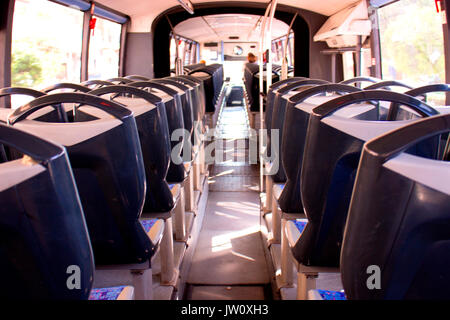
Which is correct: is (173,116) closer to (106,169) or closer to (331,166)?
(106,169)

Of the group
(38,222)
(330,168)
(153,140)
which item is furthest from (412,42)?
(38,222)

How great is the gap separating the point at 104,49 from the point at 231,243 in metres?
4.34

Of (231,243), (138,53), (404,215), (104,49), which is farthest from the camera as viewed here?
(138,53)

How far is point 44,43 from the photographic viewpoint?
4.14 metres

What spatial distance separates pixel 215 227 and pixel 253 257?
2.38 feet

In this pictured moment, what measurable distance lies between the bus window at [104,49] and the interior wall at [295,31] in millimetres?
862

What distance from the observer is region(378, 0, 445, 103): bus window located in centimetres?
336

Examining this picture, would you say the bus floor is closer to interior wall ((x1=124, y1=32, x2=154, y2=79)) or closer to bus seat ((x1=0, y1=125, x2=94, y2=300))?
bus seat ((x1=0, y1=125, x2=94, y2=300))

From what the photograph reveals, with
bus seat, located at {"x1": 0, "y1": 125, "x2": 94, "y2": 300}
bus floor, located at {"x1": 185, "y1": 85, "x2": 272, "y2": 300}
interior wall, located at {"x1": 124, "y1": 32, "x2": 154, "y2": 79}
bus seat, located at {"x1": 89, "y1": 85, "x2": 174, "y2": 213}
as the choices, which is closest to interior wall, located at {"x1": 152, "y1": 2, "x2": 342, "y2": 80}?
interior wall, located at {"x1": 124, "y1": 32, "x2": 154, "y2": 79}

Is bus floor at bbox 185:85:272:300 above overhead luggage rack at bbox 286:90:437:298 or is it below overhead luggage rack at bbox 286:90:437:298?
below

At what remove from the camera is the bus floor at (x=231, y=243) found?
2.66 meters

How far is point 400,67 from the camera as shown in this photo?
14.2 ft

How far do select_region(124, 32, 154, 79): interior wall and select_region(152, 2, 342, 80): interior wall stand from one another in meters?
0.32
